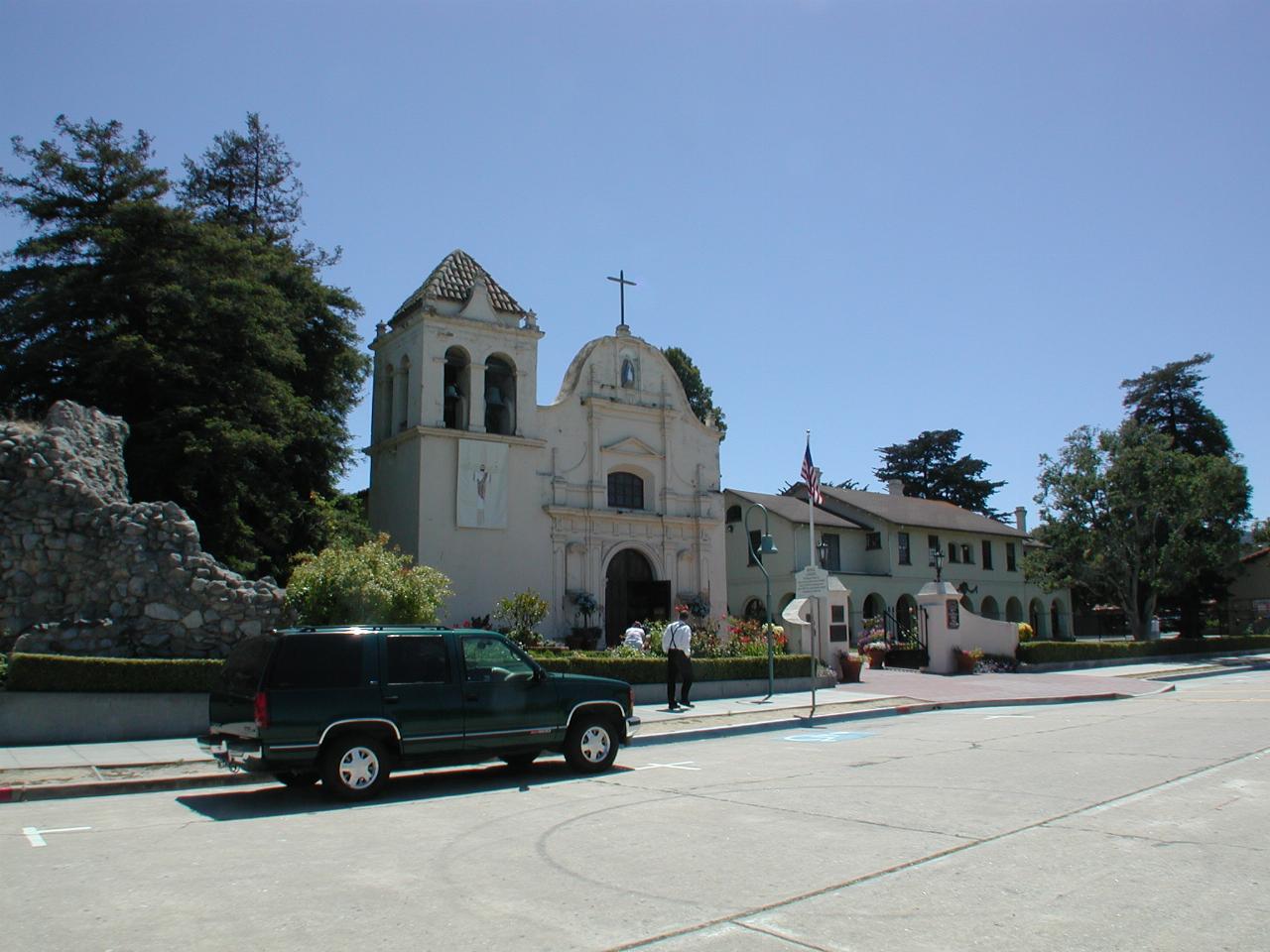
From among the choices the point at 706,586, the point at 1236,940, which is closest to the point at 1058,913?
the point at 1236,940

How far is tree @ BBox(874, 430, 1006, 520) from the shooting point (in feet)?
243

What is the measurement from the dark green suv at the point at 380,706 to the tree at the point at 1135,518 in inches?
1466

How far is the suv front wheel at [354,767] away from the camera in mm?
9992

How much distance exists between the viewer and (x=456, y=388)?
31172 mm

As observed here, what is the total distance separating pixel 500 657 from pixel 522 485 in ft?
63.1

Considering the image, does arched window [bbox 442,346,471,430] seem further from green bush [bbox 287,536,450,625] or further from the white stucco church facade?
green bush [bbox 287,536,450,625]

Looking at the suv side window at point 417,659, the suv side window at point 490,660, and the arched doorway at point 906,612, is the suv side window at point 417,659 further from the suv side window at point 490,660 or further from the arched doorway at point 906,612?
the arched doorway at point 906,612

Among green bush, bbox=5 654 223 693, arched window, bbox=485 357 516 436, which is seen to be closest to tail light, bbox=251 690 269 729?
green bush, bbox=5 654 223 693

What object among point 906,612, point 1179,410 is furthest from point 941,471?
point 906,612

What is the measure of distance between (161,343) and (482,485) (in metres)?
9.65

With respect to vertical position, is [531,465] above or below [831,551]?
above

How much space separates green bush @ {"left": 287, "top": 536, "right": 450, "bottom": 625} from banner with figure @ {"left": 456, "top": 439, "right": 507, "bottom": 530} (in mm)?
8270

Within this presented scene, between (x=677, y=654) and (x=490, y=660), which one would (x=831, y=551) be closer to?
(x=677, y=654)

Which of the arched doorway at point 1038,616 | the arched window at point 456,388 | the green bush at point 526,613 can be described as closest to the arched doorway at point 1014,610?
the arched doorway at point 1038,616
